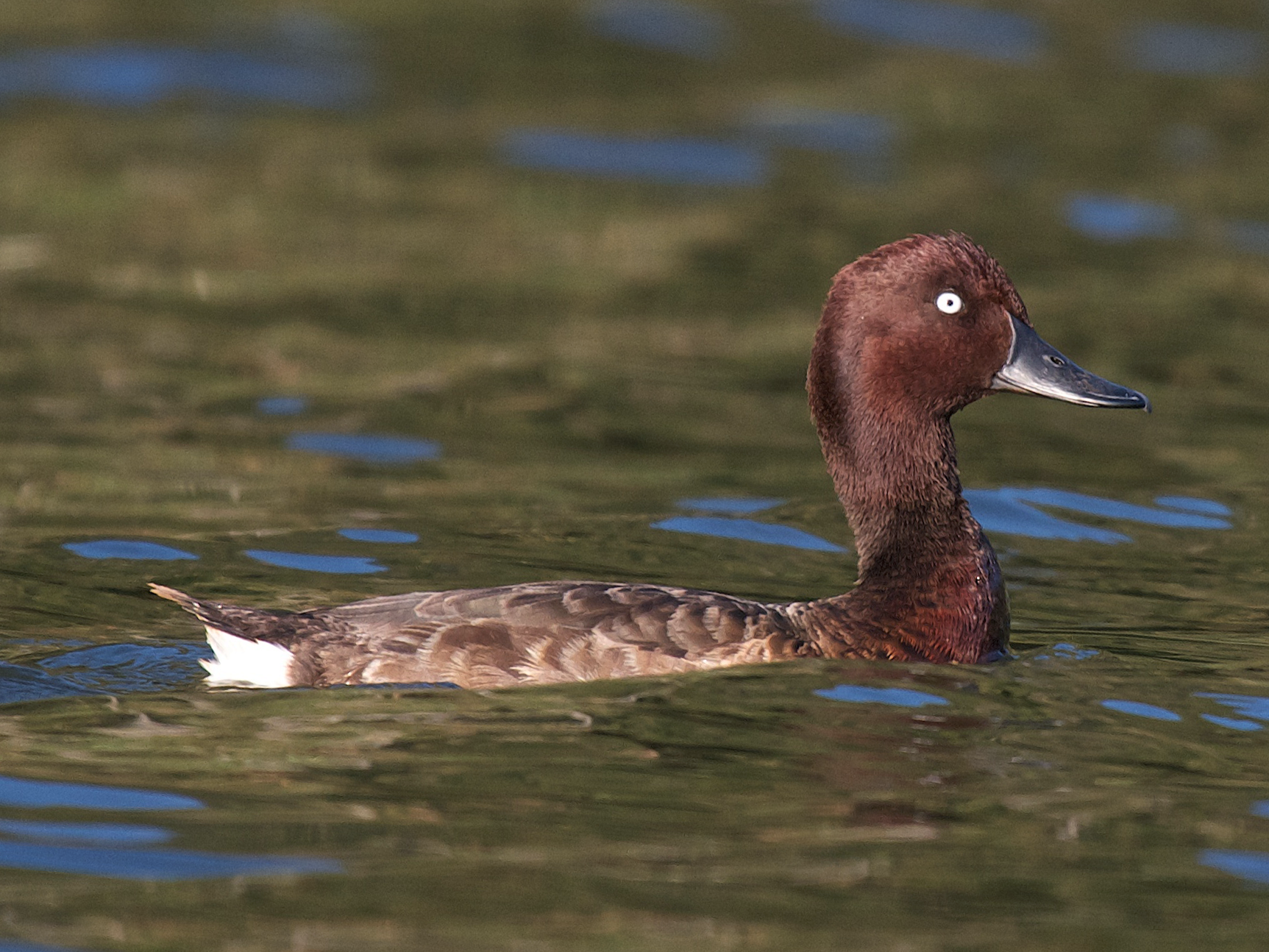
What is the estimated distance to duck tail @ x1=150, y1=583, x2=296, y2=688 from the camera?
7230 millimetres

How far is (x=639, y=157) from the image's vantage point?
18.5m

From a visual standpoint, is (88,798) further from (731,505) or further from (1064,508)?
(1064,508)

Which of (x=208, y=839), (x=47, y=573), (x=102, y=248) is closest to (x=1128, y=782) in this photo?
(x=208, y=839)

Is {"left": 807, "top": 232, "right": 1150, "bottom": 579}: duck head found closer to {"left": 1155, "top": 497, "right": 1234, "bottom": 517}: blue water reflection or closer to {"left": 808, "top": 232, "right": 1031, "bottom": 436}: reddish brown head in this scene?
{"left": 808, "top": 232, "right": 1031, "bottom": 436}: reddish brown head

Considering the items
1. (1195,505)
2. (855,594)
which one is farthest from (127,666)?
(1195,505)

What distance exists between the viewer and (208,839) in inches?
233

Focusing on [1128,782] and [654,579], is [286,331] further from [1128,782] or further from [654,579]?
[1128,782]

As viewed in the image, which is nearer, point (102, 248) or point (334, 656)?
point (334, 656)

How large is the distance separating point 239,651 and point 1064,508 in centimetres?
499

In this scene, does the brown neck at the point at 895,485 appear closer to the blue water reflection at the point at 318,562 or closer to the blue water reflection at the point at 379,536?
the blue water reflection at the point at 318,562

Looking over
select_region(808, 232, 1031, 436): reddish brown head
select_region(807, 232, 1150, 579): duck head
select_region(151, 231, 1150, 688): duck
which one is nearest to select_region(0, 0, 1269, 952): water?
select_region(151, 231, 1150, 688): duck

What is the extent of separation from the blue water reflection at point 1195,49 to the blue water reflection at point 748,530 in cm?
1160

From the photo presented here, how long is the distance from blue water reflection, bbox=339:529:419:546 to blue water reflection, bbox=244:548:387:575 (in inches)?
12.3

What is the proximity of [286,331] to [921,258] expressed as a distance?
6.70 meters
